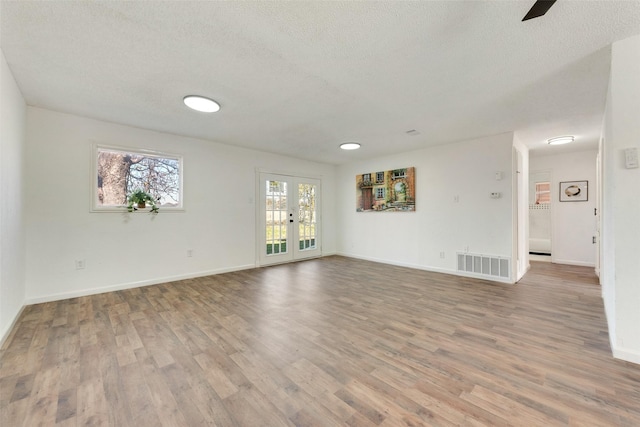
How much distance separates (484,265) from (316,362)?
378cm

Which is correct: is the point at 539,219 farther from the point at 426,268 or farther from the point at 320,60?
the point at 320,60

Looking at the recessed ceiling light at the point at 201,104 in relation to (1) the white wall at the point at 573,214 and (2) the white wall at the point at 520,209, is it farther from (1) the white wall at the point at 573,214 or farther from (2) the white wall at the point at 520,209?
(1) the white wall at the point at 573,214

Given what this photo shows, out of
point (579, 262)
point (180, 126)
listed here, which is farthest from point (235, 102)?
point (579, 262)

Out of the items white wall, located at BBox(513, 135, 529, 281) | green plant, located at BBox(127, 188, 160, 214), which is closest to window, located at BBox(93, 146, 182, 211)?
green plant, located at BBox(127, 188, 160, 214)

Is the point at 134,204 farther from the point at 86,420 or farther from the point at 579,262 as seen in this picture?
the point at 579,262

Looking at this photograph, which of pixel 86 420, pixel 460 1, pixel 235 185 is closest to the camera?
pixel 86 420

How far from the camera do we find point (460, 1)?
156 centimetres

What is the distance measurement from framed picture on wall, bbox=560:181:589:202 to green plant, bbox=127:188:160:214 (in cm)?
810

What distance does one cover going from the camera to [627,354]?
1952mm

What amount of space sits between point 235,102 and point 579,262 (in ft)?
23.9

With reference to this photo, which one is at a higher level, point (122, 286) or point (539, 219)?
point (539, 219)

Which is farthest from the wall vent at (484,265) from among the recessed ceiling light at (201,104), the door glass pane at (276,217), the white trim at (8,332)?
the white trim at (8,332)

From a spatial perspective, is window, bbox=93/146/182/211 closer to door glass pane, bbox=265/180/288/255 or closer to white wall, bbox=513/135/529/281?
door glass pane, bbox=265/180/288/255

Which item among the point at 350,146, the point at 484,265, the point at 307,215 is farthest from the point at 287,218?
the point at 484,265
